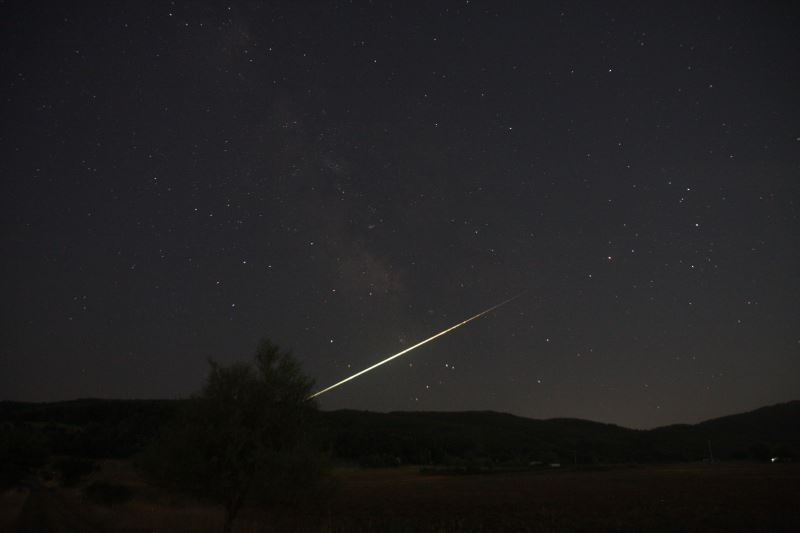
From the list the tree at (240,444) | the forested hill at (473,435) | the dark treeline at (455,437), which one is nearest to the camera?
the tree at (240,444)

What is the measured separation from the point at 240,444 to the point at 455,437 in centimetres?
12815

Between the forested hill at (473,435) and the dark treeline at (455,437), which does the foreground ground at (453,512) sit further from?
the forested hill at (473,435)

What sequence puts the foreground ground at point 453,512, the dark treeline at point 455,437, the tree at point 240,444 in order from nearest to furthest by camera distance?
the tree at point 240,444, the foreground ground at point 453,512, the dark treeline at point 455,437

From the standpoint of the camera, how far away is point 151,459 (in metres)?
16.5

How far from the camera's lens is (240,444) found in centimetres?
1597

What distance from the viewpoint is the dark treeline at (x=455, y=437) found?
251 feet

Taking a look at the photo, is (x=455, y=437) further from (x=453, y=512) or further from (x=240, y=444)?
(x=240, y=444)

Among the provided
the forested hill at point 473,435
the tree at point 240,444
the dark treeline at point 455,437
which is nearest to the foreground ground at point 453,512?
the tree at point 240,444

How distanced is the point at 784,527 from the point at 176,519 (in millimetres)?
25371

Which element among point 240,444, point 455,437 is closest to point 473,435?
point 455,437

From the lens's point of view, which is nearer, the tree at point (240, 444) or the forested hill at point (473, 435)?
the tree at point (240, 444)

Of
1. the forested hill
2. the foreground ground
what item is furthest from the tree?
the forested hill

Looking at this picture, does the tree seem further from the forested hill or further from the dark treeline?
the forested hill

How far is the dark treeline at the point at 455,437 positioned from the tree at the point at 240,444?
2775 centimetres
